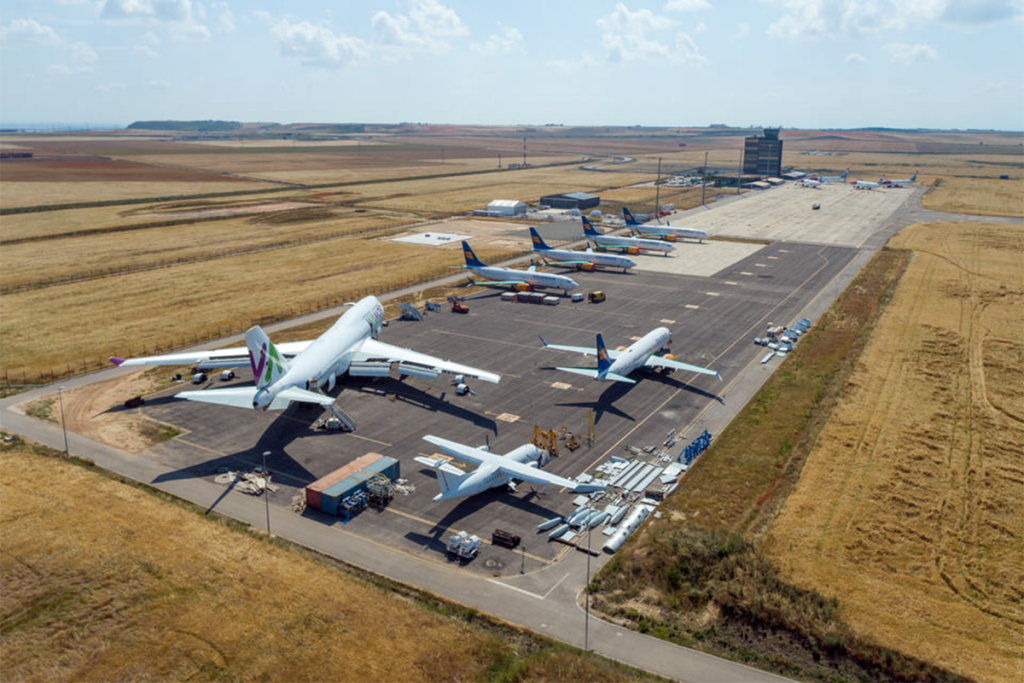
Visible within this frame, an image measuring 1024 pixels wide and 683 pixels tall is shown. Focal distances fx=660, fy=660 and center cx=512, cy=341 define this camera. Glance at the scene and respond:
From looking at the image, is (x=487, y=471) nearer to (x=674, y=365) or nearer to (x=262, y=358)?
(x=262, y=358)

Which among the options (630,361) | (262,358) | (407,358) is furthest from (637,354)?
(262,358)

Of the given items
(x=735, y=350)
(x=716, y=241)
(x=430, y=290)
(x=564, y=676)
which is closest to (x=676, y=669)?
(x=564, y=676)

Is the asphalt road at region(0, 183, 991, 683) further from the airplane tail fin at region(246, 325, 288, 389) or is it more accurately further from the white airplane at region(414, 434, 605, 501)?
the airplane tail fin at region(246, 325, 288, 389)

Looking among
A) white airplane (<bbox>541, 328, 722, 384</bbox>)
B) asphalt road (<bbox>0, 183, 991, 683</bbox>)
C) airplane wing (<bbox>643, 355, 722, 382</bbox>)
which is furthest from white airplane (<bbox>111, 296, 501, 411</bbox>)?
airplane wing (<bbox>643, 355, 722, 382</bbox>)

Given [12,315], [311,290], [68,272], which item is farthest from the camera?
[68,272]

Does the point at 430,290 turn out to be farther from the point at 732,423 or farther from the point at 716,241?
the point at 716,241

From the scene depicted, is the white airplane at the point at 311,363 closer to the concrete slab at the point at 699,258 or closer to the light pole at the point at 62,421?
the light pole at the point at 62,421

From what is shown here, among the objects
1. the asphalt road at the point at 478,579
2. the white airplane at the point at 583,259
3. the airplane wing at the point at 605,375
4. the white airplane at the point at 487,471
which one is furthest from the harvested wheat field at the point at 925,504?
the white airplane at the point at 583,259
